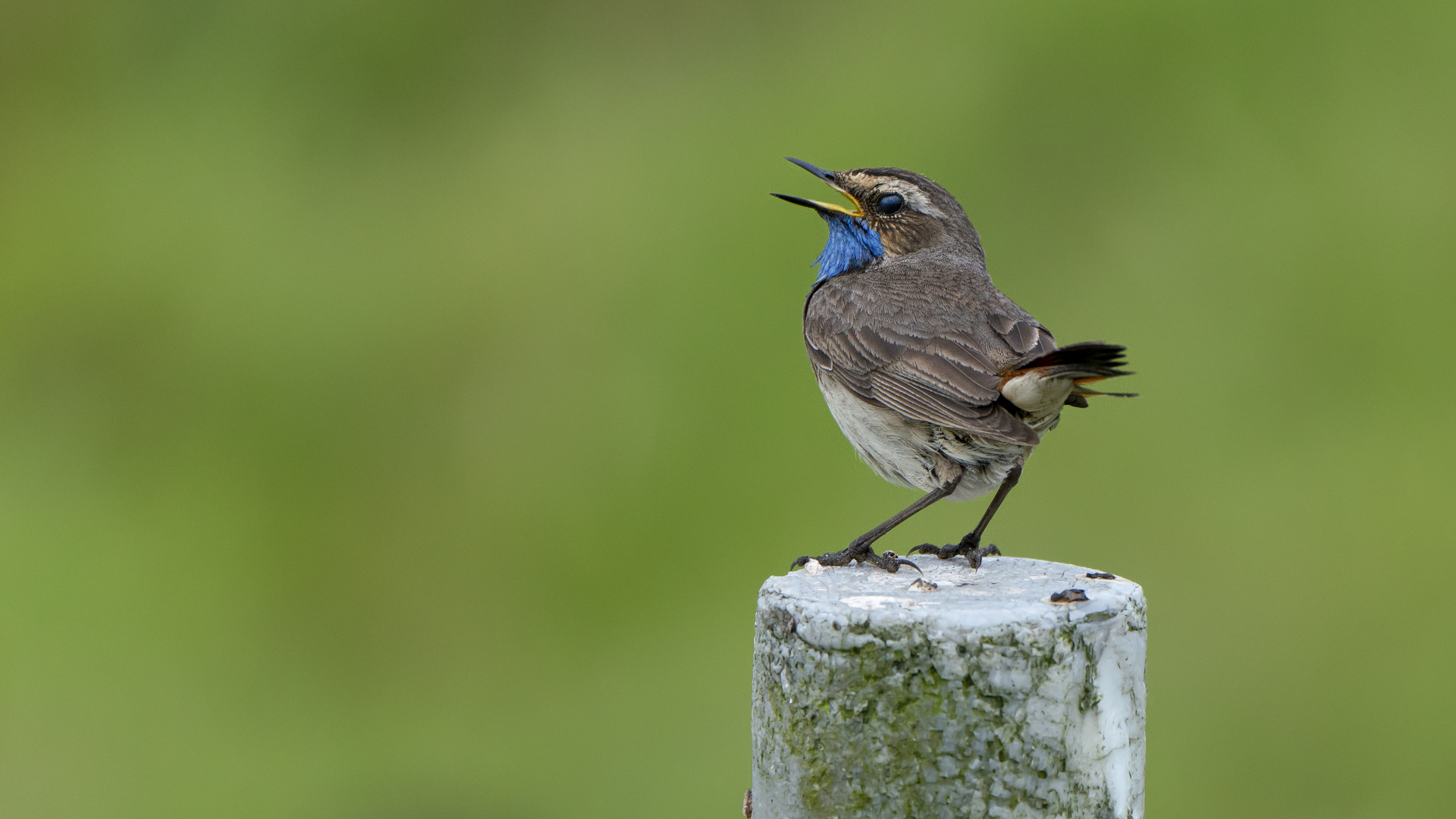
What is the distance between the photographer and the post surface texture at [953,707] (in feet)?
8.04

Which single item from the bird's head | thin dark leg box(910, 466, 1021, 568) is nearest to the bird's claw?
thin dark leg box(910, 466, 1021, 568)

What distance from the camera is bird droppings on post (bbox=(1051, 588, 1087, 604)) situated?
2.60 metres

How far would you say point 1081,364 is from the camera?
350 centimetres

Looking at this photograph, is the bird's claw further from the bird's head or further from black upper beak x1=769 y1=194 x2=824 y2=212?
the bird's head

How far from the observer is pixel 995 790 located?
246 cm

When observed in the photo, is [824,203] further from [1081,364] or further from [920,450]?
[1081,364]

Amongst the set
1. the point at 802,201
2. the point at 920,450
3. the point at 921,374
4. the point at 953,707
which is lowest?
the point at 953,707

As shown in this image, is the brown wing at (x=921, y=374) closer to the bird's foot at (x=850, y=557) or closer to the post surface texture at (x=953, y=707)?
the bird's foot at (x=850, y=557)

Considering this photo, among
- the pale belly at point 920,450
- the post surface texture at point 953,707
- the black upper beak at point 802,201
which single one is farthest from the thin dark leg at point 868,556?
the black upper beak at point 802,201

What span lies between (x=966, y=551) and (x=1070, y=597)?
2.79ft

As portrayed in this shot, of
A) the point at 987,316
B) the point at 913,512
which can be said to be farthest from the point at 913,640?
the point at 987,316

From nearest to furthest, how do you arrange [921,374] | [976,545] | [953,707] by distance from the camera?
[953,707]
[976,545]
[921,374]

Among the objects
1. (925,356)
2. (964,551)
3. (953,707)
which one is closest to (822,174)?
(925,356)

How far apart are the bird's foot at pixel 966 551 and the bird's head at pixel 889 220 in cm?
174
